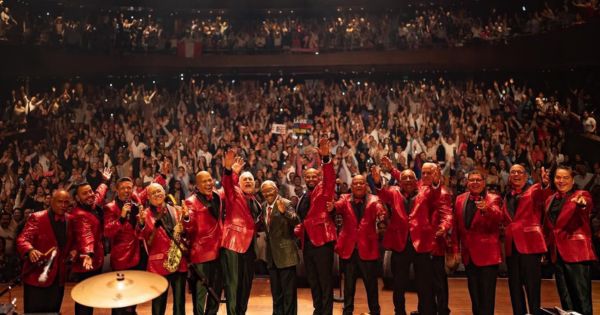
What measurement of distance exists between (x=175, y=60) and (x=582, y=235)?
1523 centimetres

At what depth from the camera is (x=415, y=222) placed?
633 centimetres

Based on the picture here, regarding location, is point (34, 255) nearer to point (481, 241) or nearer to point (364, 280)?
point (364, 280)

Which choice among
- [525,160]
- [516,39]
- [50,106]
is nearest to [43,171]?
[50,106]

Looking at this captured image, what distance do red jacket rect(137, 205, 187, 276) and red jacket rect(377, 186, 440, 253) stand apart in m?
2.38

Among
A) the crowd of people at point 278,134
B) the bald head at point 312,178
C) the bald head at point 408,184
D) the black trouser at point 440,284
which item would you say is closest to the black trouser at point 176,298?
the bald head at point 312,178

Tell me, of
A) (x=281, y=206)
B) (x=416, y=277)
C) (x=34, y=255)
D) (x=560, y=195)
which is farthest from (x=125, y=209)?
(x=560, y=195)

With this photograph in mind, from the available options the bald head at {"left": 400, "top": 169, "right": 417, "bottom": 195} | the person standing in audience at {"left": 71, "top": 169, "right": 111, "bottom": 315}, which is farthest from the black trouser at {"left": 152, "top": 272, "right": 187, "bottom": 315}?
the bald head at {"left": 400, "top": 169, "right": 417, "bottom": 195}

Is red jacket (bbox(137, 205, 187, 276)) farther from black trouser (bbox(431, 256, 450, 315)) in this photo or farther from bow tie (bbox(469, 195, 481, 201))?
bow tie (bbox(469, 195, 481, 201))

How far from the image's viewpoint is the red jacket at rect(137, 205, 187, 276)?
611 cm

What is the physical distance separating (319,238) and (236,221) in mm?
956

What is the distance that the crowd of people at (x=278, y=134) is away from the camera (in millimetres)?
11594

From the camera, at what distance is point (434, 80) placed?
1819 cm

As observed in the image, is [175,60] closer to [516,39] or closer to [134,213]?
[516,39]

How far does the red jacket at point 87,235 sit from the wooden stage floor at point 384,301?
1541mm
